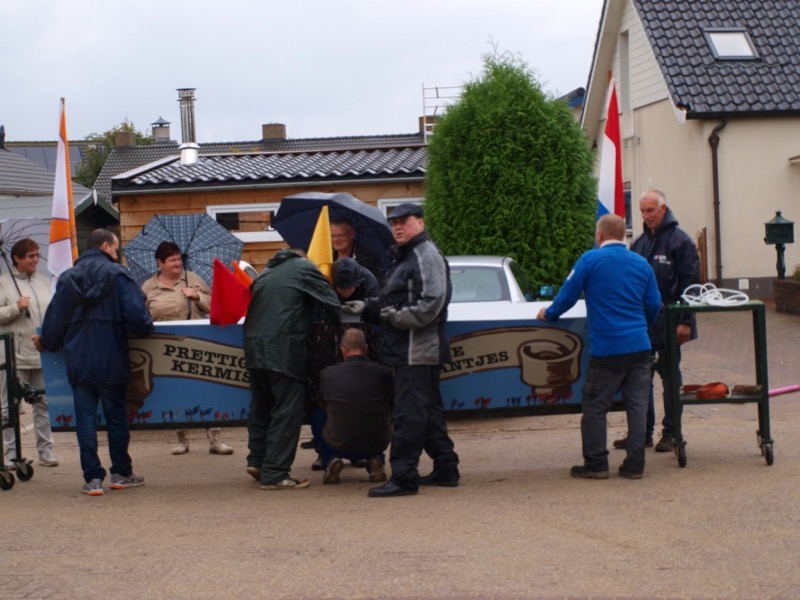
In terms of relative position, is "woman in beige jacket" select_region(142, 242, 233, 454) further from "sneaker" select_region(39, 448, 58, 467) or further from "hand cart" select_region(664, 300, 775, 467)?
"hand cart" select_region(664, 300, 775, 467)

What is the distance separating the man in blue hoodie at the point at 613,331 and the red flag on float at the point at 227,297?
2185 millimetres

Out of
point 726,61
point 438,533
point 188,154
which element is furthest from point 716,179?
point 438,533

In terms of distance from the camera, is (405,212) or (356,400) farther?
(356,400)

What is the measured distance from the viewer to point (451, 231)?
15.9m

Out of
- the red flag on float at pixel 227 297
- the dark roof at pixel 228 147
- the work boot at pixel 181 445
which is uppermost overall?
the dark roof at pixel 228 147

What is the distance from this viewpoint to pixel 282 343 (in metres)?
8.91

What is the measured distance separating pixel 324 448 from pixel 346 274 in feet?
4.42

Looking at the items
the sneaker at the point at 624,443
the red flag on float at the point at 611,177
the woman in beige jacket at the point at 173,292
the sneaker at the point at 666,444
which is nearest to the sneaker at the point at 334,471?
the woman in beige jacket at the point at 173,292

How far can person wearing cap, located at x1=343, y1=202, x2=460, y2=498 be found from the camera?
858 centimetres

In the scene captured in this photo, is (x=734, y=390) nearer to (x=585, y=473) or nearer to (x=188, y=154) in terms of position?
(x=585, y=473)

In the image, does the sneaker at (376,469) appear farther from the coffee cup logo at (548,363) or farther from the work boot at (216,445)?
the work boot at (216,445)

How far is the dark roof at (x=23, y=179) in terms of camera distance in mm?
31281

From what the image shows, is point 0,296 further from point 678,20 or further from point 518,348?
point 678,20

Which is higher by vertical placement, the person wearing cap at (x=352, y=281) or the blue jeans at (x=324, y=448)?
the person wearing cap at (x=352, y=281)
